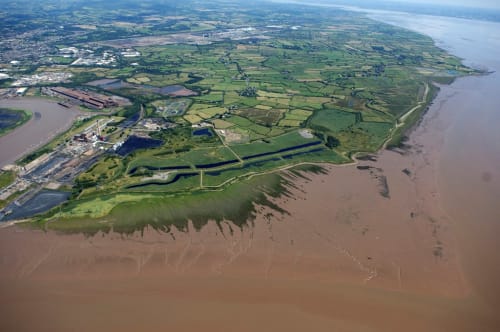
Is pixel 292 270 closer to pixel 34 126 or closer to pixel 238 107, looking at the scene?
pixel 238 107

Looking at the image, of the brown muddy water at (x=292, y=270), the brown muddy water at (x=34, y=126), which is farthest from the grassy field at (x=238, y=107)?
the brown muddy water at (x=292, y=270)

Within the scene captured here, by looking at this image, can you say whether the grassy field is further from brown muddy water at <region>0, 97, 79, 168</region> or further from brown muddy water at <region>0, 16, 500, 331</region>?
brown muddy water at <region>0, 16, 500, 331</region>

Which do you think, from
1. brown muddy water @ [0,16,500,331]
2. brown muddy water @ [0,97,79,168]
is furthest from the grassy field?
brown muddy water @ [0,16,500,331]

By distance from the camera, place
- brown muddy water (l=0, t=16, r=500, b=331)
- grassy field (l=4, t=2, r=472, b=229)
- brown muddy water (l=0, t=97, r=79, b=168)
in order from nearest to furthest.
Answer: brown muddy water (l=0, t=16, r=500, b=331) → grassy field (l=4, t=2, r=472, b=229) → brown muddy water (l=0, t=97, r=79, b=168)

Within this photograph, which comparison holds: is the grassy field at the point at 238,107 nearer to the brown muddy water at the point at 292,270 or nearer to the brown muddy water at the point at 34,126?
the brown muddy water at the point at 34,126

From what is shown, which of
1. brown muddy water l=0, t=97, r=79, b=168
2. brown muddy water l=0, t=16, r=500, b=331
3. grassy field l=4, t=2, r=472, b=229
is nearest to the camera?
brown muddy water l=0, t=16, r=500, b=331

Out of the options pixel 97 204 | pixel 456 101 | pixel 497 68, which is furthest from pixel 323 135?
pixel 497 68
